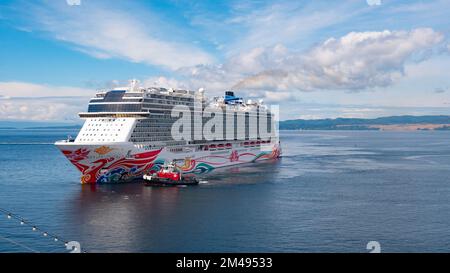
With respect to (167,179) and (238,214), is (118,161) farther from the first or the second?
(238,214)

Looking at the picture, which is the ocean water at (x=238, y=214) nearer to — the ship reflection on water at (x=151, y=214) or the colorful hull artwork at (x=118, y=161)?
the ship reflection on water at (x=151, y=214)

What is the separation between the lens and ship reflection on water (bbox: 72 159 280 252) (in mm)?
32500

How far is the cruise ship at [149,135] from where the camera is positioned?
57.2m

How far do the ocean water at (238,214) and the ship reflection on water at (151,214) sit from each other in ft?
0.29

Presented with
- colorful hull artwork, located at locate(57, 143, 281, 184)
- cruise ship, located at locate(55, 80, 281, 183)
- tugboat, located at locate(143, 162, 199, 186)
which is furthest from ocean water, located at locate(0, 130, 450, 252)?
cruise ship, located at locate(55, 80, 281, 183)

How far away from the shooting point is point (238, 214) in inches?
1642

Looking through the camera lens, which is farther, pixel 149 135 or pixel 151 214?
pixel 149 135

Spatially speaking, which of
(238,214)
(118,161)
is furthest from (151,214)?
(118,161)

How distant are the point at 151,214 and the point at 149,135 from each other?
23.1 meters

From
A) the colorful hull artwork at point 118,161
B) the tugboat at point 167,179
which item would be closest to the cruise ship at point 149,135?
the colorful hull artwork at point 118,161

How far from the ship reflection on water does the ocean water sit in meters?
0.09

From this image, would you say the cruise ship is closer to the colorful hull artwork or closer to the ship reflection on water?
the colorful hull artwork

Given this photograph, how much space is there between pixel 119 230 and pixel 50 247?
6.05 m
